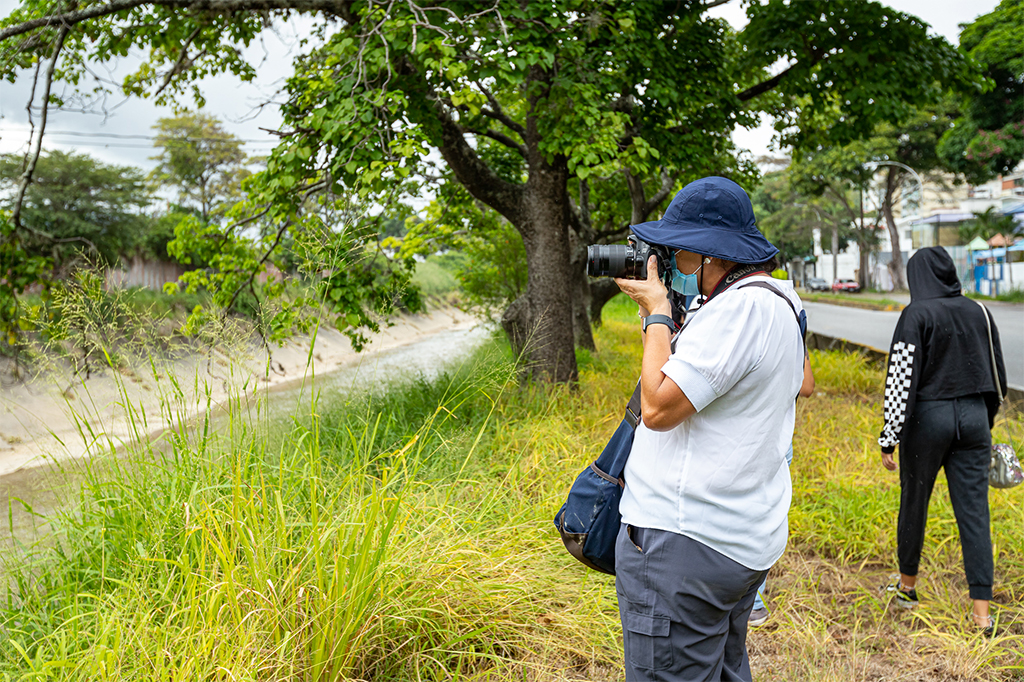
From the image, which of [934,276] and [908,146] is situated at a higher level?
[908,146]

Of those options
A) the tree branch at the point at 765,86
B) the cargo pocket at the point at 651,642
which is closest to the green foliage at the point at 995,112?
the tree branch at the point at 765,86

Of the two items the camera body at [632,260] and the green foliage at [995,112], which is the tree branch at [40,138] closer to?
the camera body at [632,260]

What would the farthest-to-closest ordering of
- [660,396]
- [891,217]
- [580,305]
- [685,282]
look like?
1. [891,217]
2. [580,305]
3. [685,282]
4. [660,396]

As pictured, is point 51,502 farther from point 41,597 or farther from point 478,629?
point 478,629

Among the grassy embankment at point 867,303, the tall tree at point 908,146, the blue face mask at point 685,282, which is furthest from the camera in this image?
the tall tree at point 908,146

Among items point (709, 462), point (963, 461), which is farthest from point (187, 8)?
point (963, 461)

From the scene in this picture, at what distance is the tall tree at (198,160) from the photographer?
2650 centimetres

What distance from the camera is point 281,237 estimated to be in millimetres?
6484

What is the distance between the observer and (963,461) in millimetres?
3193

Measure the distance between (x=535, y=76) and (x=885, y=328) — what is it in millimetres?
14806

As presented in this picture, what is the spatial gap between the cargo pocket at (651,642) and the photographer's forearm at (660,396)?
453mm

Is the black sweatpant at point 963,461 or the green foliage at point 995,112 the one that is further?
the green foliage at point 995,112

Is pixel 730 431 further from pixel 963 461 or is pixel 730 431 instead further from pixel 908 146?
pixel 908 146

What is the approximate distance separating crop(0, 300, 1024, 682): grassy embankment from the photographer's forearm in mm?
1081
